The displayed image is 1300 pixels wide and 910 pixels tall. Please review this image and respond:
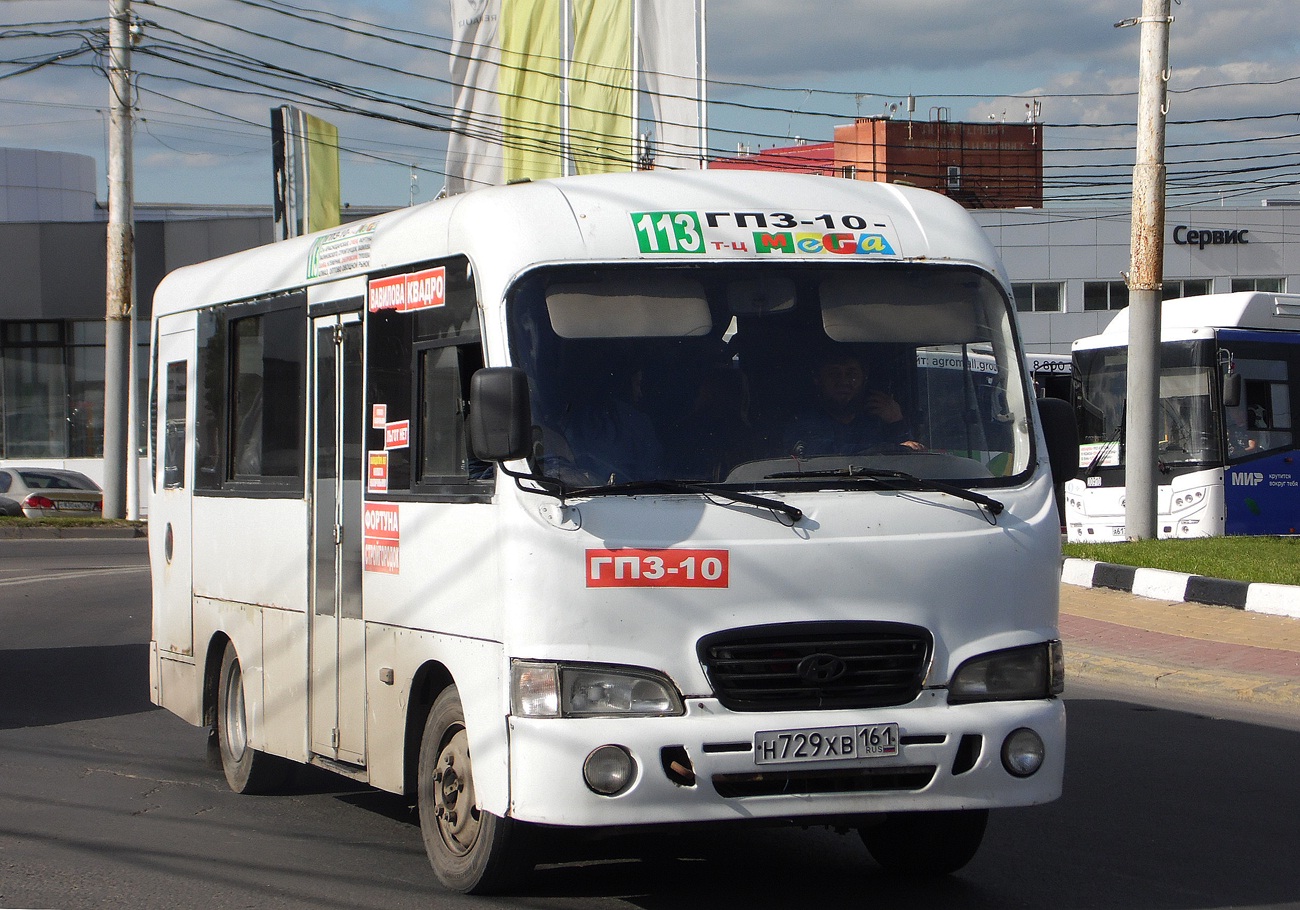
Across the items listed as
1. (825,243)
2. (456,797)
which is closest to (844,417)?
(825,243)

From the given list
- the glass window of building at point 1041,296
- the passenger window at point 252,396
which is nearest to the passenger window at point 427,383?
the passenger window at point 252,396

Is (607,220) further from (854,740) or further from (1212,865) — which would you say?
(1212,865)

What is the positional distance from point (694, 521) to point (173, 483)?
4.64 m

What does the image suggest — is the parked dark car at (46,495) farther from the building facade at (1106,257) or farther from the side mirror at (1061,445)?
the building facade at (1106,257)

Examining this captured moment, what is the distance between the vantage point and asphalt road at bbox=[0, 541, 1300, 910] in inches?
225

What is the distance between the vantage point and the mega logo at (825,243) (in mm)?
5734

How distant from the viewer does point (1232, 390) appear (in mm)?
20094

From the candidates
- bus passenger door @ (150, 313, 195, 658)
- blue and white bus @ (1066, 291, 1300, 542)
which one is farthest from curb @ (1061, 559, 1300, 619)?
bus passenger door @ (150, 313, 195, 658)

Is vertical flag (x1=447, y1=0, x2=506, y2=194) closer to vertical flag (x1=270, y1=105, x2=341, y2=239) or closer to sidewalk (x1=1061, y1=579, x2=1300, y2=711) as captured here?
vertical flag (x1=270, y1=105, x2=341, y2=239)

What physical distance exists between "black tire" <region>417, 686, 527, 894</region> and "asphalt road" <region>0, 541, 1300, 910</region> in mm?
109

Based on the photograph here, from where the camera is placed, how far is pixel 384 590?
6.24 metres

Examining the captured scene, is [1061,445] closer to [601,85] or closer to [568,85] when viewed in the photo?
[601,85]

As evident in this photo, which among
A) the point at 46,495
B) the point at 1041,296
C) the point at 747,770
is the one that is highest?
the point at 1041,296

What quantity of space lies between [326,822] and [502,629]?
2.45 metres
